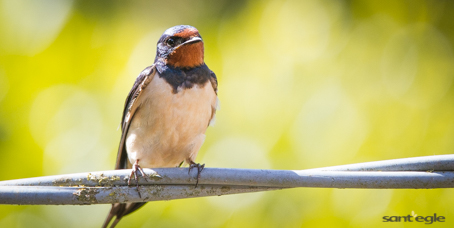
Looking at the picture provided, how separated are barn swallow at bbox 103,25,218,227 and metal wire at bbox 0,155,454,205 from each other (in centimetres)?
86

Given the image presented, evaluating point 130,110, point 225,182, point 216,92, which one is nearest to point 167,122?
point 130,110

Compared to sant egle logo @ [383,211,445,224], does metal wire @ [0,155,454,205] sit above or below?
below

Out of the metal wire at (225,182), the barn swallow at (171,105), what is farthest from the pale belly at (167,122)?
the metal wire at (225,182)

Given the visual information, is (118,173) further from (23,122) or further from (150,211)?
(23,122)

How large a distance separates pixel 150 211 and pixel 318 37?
7.98 ft

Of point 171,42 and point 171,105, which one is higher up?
point 171,42

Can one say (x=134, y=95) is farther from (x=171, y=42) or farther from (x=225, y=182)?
(x=225, y=182)

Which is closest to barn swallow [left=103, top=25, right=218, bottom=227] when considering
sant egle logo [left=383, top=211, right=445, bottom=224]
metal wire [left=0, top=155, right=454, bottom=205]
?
metal wire [left=0, top=155, right=454, bottom=205]

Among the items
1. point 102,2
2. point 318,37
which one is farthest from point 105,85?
point 318,37

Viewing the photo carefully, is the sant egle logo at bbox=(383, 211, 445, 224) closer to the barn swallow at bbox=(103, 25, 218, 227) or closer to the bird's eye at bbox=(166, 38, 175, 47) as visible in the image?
the barn swallow at bbox=(103, 25, 218, 227)

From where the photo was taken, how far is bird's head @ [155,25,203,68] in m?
2.49

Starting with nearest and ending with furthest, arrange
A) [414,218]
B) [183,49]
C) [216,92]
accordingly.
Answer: [183,49] → [216,92] → [414,218]

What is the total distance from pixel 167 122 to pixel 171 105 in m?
0.10

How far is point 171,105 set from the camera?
238 centimetres
